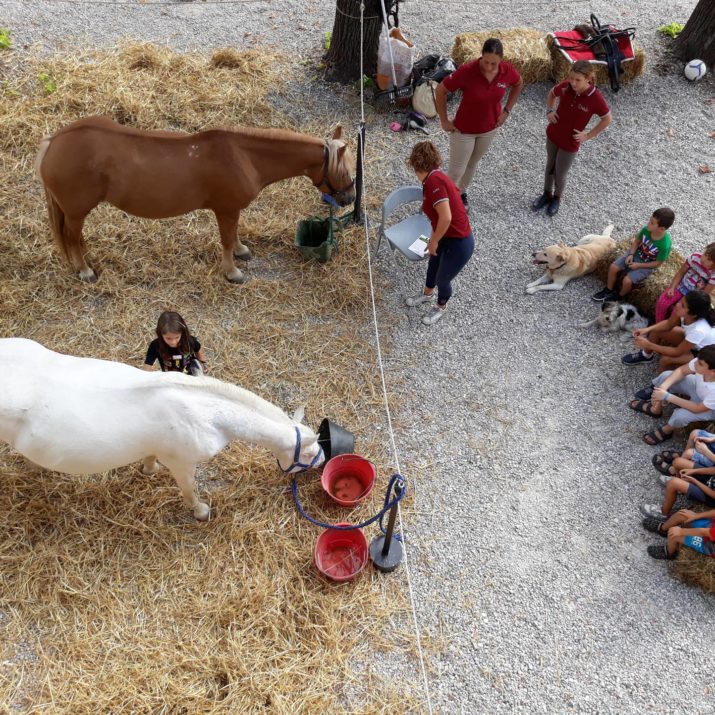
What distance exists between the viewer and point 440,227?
4531 millimetres

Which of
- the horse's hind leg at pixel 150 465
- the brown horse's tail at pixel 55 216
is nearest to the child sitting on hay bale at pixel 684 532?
the horse's hind leg at pixel 150 465

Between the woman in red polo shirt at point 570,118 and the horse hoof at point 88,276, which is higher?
the woman in red polo shirt at point 570,118

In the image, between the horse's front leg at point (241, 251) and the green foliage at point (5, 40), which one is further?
the green foliage at point (5, 40)

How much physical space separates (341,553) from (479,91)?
163 inches

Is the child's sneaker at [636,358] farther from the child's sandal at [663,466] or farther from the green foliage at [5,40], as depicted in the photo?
the green foliage at [5,40]

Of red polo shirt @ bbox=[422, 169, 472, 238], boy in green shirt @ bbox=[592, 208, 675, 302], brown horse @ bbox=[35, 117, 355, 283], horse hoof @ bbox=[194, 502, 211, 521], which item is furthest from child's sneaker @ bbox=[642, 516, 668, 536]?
→ brown horse @ bbox=[35, 117, 355, 283]

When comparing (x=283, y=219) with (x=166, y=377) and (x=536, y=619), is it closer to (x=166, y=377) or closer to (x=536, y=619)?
(x=166, y=377)

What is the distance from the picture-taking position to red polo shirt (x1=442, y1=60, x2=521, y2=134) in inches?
204

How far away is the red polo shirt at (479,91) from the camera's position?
17.0 feet

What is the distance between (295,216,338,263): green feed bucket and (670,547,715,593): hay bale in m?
3.81

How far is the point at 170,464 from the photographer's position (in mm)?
3537

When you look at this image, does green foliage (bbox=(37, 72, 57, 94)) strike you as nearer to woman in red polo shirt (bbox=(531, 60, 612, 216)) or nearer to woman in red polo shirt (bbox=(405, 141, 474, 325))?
woman in red polo shirt (bbox=(405, 141, 474, 325))

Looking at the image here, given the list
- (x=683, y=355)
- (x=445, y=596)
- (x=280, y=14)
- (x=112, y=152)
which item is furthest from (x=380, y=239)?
(x=280, y=14)

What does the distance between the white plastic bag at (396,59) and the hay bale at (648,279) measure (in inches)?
136
